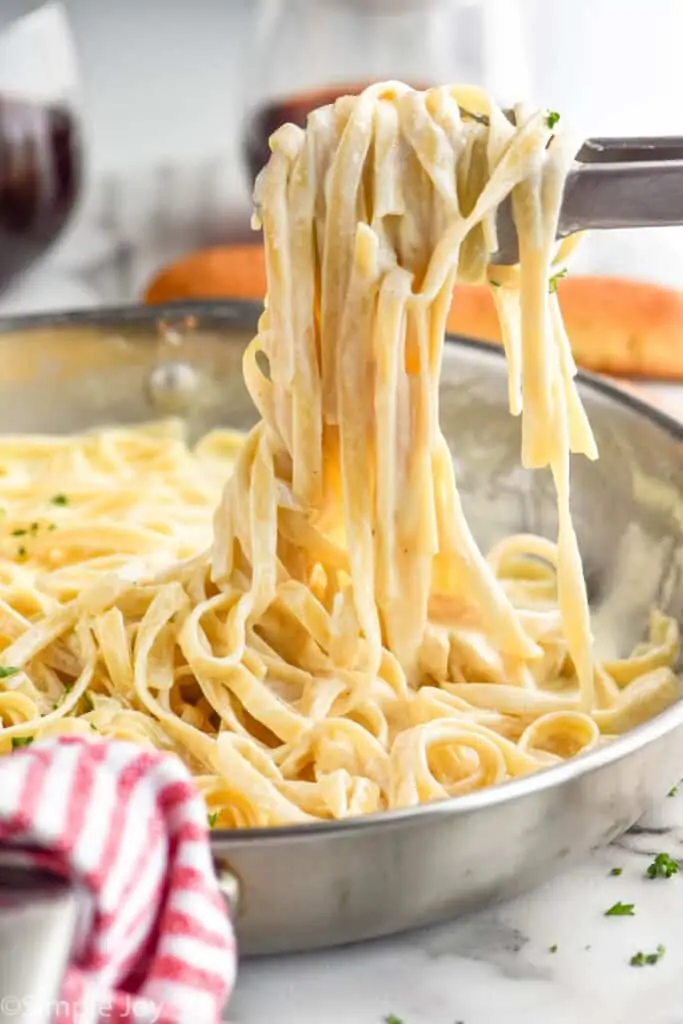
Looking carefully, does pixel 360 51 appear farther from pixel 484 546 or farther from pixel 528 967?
pixel 528 967

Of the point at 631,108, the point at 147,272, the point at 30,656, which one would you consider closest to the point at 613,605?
the point at 30,656

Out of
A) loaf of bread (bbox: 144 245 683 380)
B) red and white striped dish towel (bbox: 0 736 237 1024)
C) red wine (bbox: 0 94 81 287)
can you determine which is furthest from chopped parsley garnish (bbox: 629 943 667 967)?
red wine (bbox: 0 94 81 287)

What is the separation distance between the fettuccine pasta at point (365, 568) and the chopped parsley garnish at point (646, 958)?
28 cm

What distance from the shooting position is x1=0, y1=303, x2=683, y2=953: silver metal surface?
1419 millimetres

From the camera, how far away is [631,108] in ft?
13.9

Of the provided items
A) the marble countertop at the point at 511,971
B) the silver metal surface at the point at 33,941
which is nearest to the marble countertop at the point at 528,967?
the marble countertop at the point at 511,971

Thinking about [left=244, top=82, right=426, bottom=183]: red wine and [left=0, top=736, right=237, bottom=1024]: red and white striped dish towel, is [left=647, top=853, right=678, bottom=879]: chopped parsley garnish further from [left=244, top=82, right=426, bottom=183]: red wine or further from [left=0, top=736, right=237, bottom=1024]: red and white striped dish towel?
[left=244, top=82, right=426, bottom=183]: red wine

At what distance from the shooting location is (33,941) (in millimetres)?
1198

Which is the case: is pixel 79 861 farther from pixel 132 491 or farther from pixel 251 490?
pixel 132 491

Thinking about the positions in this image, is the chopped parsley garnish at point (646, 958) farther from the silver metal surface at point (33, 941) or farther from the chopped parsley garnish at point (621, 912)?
the silver metal surface at point (33, 941)

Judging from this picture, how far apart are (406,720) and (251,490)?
0.32 meters

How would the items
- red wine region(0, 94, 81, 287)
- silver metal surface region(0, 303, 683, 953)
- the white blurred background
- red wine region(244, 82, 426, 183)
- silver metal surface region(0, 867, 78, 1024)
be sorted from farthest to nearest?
the white blurred background < red wine region(244, 82, 426, 183) < red wine region(0, 94, 81, 287) < silver metal surface region(0, 303, 683, 953) < silver metal surface region(0, 867, 78, 1024)

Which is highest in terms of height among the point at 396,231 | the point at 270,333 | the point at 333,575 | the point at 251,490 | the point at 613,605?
the point at 396,231

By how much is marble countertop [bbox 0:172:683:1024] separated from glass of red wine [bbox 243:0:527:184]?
1.89 m
